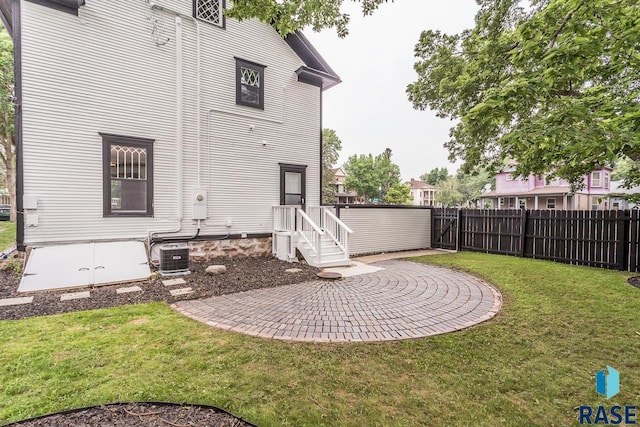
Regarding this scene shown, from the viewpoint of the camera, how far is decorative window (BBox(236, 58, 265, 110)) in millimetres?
8477

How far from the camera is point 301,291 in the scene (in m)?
5.48

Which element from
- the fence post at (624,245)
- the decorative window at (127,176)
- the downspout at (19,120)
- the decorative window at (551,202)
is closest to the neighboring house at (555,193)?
the decorative window at (551,202)

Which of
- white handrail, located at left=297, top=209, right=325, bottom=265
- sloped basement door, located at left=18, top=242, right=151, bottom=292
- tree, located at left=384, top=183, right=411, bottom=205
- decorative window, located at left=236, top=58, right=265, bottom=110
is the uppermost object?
decorative window, located at left=236, top=58, right=265, bottom=110

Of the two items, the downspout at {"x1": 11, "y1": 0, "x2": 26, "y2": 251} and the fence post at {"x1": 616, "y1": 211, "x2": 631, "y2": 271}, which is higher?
the downspout at {"x1": 11, "y1": 0, "x2": 26, "y2": 251}

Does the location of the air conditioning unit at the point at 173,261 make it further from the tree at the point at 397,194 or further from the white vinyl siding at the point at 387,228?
the tree at the point at 397,194

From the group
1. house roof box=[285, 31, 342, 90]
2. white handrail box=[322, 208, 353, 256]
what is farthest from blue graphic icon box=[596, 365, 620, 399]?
house roof box=[285, 31, 342, 90]

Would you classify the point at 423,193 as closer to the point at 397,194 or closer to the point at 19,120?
the point at 397,194

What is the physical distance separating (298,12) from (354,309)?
4.77m

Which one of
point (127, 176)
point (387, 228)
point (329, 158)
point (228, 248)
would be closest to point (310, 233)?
point (228, 248)

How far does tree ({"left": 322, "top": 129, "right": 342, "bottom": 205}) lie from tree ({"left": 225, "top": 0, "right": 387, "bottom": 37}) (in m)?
27.1

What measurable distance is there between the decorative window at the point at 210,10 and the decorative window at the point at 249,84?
1.09m

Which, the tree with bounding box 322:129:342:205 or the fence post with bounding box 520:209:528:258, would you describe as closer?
the fence post with bounding box 520:209:528:258

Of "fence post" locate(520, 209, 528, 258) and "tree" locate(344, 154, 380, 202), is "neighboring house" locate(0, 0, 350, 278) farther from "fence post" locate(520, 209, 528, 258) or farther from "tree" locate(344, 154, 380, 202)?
"tree" locate(344, 154, 380, 202)

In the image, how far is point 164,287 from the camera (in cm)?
557
